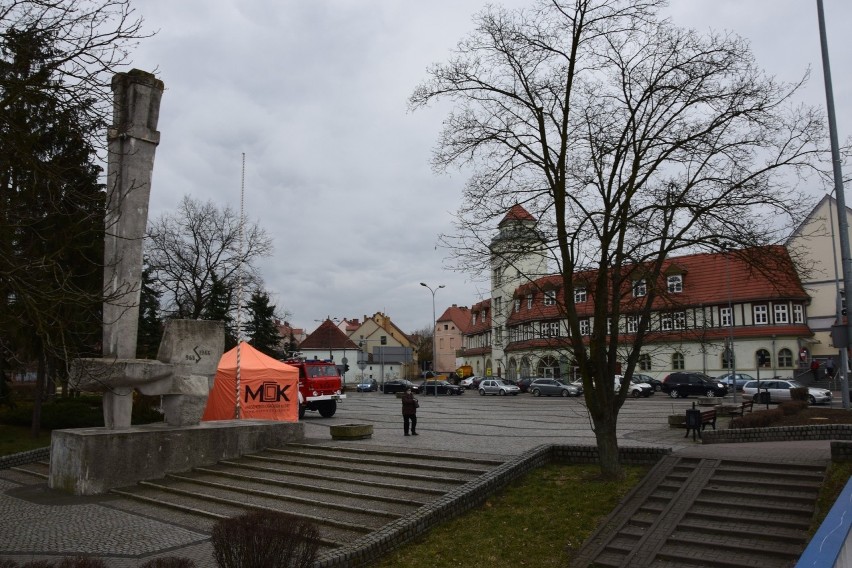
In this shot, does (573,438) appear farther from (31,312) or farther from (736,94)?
(31,312)

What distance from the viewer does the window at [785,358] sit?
52.0m

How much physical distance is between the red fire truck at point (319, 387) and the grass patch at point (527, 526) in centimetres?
1800

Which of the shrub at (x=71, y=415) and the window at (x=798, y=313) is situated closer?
the shrub at (x=71, y=415)

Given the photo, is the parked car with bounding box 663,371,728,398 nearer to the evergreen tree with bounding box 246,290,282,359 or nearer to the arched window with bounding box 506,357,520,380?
the evergreen tree with bounding box 246,290,282,359

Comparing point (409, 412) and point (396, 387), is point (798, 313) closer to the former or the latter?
point (396, 387)

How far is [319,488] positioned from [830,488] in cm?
943

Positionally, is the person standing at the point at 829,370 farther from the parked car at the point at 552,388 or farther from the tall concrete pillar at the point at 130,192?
the tall concrete pillar at the point at 130,192

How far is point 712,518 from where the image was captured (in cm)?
1092

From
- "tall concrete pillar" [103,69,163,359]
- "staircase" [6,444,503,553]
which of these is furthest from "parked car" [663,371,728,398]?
"tall concrete pillar" [103,69,163,359]

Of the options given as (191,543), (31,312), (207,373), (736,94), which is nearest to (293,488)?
(191,543)

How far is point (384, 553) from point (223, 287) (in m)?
33.2

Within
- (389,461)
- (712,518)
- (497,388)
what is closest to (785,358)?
(497,388)

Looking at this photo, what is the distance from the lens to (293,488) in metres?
14.1

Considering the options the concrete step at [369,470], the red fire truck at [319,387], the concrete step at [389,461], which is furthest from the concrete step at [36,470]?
the red fire truck at [319,387]
